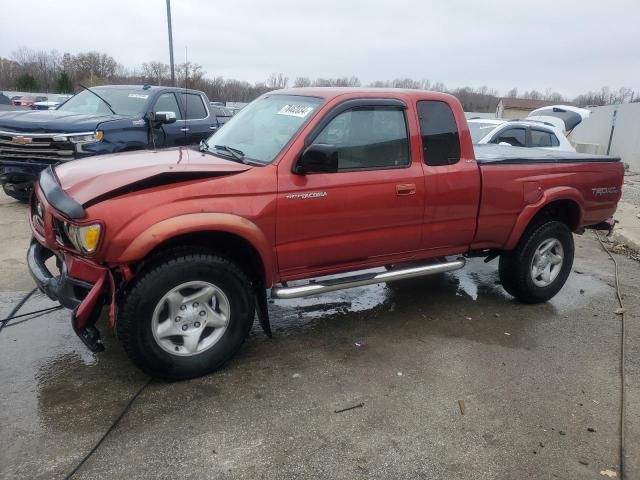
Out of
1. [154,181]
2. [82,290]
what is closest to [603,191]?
[154,181]

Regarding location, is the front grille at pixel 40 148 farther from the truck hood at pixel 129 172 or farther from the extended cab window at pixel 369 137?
the extended cab window at pixel 369 137

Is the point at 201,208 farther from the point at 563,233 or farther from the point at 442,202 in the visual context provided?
the point at 563,233

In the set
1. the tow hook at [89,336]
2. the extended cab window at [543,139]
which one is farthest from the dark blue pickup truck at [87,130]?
the extended cab window at [543,139]

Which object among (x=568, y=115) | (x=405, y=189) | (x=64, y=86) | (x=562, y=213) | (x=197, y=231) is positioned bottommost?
(x=562, y=213)

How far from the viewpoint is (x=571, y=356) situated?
169 inches

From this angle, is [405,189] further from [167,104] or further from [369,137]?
[167,104]

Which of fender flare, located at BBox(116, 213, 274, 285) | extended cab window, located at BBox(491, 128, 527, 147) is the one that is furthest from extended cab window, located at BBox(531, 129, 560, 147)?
fender flare, located at BBox(116, 213, 274, 285)

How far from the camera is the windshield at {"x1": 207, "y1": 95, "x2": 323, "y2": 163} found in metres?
3.93

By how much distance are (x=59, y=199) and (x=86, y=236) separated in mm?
379

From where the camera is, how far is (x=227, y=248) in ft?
12.1

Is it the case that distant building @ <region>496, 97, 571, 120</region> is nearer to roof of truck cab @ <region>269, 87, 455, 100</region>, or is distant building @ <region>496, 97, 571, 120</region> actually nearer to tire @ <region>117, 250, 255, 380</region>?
roof of truck cab @ <region>269, 87, 455, 100</region>

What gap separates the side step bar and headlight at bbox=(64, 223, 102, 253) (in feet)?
4.05

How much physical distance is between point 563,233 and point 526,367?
183cm

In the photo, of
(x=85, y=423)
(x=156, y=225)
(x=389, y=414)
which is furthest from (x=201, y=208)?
(x=389, y=414)
